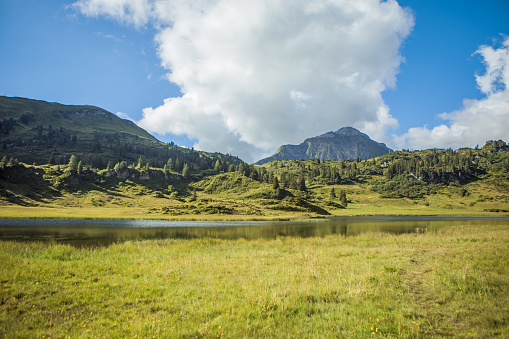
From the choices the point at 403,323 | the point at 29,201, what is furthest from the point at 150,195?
the point at 403,323

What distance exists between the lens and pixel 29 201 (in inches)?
5108

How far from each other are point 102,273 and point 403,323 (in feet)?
53.2

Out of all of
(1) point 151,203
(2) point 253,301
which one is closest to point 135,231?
(2) point 253,301

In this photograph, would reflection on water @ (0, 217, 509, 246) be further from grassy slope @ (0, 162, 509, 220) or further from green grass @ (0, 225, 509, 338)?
grassy slope @ (0, 162, 509, 220)

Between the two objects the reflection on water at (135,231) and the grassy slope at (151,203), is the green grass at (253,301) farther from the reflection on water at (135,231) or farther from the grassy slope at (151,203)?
the grassy slope at (151,203)

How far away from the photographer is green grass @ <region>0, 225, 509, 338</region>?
789cm

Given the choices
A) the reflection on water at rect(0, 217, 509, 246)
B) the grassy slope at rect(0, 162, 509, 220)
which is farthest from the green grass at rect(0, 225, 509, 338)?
the grassy slope at rect(0, 162, 509, 220)

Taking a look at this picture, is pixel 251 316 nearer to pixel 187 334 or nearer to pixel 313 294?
pixel 187 334

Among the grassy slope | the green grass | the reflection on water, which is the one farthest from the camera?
the grassy slope

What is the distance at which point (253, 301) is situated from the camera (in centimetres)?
991

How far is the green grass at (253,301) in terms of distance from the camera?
789cm

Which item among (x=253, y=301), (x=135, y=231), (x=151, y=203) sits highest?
(x=253, y=301)

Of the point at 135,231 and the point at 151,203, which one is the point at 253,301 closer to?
the point at 135,231

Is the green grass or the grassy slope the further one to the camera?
the grassy slope
